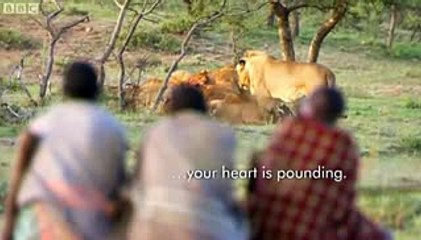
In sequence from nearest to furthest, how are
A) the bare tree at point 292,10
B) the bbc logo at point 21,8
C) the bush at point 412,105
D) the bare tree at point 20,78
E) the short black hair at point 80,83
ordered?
the short black hair at point 80,83 → the bare tree at point 20,78 → the bare tree at point 292,10 → the bush at point 412,105 → the bbc logo at point 21,8

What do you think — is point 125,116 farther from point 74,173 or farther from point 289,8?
point 74,173

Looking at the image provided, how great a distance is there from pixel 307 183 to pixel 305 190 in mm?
34

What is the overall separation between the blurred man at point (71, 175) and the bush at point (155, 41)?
22.0 m

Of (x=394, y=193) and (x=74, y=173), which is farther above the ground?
(x=74, y=173)

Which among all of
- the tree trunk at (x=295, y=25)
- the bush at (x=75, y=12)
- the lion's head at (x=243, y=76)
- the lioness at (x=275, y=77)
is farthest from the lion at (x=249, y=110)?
the tree trunk at (x=295, y=25)

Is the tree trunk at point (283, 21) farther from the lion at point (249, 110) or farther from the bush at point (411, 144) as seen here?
the bush at point (411, 144)

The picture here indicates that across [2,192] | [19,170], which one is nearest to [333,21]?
[2,192]

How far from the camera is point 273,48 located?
2986cm

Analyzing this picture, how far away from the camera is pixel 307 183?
5.47 m

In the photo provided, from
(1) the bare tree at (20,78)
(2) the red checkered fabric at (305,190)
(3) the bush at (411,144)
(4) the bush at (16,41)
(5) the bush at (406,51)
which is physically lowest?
(5) the bush at (406,51)

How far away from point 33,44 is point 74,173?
2189 cm

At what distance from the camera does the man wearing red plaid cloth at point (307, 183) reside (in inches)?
216

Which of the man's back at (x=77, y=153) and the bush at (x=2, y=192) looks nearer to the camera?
the man's back at (x=77, y=153)

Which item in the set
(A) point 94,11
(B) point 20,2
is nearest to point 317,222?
(B) point 20,2
